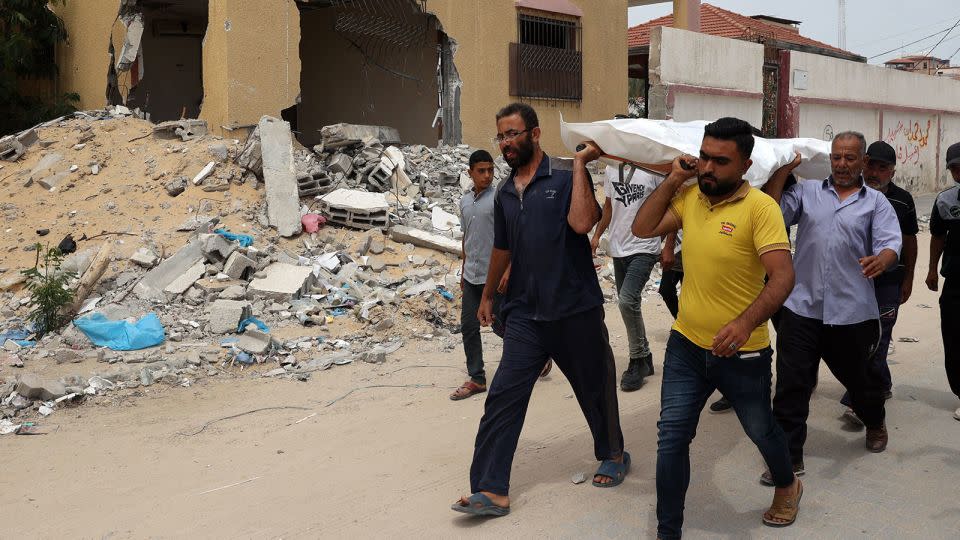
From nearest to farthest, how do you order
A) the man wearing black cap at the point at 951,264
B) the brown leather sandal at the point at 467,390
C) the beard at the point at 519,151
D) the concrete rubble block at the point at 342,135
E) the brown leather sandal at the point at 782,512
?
the brown leather sandal at the point at 782,512
the beard at the point at 519,151
the man wearing black cap at the point at 951,264
the brown leather sandal at the point at 467,390
the concrete rubble block at the point at 342,135

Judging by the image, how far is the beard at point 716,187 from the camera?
136 inches

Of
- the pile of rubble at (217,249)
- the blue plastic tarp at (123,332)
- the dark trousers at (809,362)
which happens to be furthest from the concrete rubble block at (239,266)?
the dark trousers at (809,362)

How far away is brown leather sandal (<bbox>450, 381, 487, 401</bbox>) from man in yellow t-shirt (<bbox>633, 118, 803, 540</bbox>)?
2.62 m

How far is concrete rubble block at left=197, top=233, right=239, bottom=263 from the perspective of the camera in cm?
920

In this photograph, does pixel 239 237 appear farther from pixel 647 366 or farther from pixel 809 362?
pixel 809 362

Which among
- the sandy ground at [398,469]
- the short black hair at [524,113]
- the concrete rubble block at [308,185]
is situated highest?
the short black hair at [524,113]

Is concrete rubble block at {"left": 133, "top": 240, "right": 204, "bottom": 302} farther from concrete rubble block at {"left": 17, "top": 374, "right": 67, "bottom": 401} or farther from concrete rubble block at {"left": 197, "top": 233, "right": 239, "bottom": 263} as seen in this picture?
concrete rubble block at {"left": 17, "top": 374, "right": 67, "bottom": 401}

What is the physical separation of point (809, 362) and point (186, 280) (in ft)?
21.1

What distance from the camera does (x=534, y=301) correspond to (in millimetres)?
4090

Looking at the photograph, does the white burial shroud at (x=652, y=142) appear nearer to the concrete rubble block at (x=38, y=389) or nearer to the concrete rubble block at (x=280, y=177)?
the concrete rubble block at (x=38, y=389)

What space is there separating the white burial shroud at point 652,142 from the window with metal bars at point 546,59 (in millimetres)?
11861

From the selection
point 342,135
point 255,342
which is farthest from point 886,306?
point 342,135

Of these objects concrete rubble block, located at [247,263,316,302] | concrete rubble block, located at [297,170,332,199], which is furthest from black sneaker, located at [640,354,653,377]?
concrete rubble block, located at [297,170,332,199]

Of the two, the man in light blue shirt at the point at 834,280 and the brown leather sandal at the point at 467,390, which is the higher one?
the man in light blue shirt at the point at 834,280
